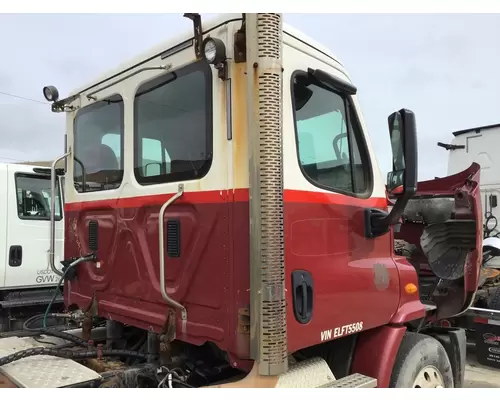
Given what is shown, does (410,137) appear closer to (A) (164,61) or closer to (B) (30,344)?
(A) (164,61)

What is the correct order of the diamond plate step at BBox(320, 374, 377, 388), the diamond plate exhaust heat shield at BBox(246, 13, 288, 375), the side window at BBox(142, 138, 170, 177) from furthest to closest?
the side window at BBox(142, 138, 170, 177) → the diamond plate step at BBox(320, 374, 377, 388) → the diamond plate exhaust heat shield at BBox(246, 13, 288, 375)

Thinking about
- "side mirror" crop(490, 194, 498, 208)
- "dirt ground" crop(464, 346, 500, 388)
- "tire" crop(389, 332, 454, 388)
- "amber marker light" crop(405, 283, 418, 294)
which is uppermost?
"side mirror" crop(490, 194, 498, 208)

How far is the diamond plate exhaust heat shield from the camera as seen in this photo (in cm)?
222

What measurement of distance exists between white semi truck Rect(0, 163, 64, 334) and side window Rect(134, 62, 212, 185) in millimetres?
4285

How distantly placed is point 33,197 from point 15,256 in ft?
2.85

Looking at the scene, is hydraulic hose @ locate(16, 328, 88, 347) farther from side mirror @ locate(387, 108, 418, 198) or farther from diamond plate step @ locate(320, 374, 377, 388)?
side mirror @ locate(387, 108, 418, 198)

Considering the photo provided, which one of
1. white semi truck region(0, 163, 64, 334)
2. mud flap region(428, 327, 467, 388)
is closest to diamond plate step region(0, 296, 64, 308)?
white semi truck region(0, 163, 64, 334)

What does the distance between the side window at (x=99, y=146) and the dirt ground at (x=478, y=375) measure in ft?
14.4

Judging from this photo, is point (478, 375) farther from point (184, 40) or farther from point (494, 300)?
point (184, 40)

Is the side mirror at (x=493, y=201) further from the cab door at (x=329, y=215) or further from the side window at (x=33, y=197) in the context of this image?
the side window at (x=33, y=197)

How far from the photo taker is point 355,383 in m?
2.63

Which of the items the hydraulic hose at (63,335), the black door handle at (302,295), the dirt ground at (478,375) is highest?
the black door handle at (302,295)

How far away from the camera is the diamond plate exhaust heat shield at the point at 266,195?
222cm

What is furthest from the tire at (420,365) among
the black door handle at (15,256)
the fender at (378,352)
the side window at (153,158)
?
the black door handle at (15,256)
